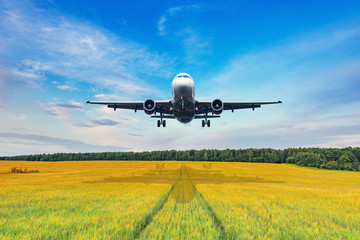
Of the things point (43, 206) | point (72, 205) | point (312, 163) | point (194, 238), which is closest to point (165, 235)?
point (194, 238)

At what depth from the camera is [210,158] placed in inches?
4877

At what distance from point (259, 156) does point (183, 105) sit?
112 metres

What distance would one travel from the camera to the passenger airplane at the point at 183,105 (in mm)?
21156

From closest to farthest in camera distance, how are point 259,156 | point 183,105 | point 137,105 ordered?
point 183,105, point 137,105, point 259,156

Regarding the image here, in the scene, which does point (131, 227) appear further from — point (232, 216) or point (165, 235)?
point (232, 216)

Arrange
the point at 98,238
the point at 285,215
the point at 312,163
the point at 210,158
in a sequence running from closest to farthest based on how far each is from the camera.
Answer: the point at 98,238
the point at 285,215
the point at 312,163
the point at 210,158

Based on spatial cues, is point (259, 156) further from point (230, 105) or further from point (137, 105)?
point (137, 105)

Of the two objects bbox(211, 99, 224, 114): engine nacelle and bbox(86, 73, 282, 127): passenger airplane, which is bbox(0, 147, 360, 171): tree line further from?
bbox(211, 99, 224, 114): engine nacelle

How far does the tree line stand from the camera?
278 ft

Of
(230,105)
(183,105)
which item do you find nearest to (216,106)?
(183,105)

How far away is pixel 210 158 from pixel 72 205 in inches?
4630

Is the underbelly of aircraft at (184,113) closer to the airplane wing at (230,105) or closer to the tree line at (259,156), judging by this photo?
the airplane wing at (230,105)

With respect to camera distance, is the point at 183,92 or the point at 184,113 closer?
the point at 183,92

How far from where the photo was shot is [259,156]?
4739 inches
